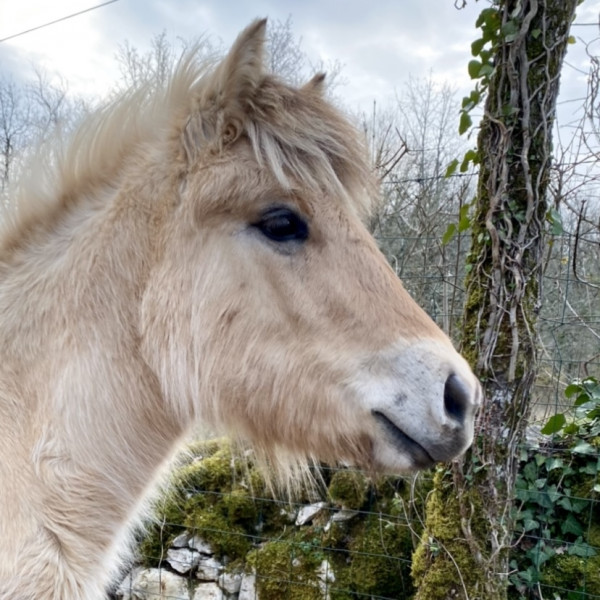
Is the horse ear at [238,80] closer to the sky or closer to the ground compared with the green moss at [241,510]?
closer to the sky

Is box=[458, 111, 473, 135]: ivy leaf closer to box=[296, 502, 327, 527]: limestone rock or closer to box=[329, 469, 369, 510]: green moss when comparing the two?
box=[329, 469, 369, 510]: green moss

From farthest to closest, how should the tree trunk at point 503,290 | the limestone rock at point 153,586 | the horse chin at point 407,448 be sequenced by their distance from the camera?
the limestone rock at point 153,586
the tree trunk at point 503,290
the horse chin at point 407,448

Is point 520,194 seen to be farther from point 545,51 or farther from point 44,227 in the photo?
point 44,227

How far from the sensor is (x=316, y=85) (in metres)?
1.90

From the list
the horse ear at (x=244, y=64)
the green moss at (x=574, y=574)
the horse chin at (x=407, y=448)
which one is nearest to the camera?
the horse chin at (x=407, y=448)

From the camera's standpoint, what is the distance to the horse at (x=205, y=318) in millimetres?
1389

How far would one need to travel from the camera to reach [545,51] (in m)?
2.21

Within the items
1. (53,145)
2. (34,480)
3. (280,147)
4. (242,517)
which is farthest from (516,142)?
(242,517)

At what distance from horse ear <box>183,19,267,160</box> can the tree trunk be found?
1287 millimetres

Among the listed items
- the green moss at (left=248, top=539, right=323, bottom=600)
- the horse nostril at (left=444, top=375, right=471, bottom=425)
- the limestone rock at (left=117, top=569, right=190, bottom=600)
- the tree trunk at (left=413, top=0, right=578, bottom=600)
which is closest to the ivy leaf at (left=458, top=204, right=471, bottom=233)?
the tree trunk at (left=413, top=0, right=578, bottom=600)

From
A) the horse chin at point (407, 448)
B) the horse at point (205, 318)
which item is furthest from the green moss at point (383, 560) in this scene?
the horse chin at point (407, 448)

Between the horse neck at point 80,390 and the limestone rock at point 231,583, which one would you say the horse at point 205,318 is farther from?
the limestone rock at point 231,583

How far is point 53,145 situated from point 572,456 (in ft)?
11.0

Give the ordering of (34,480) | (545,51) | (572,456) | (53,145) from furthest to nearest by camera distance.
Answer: (572,456), (545,51), (53,145), (34,480)
